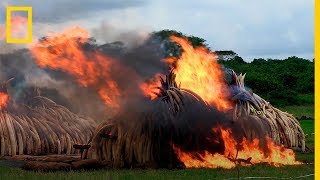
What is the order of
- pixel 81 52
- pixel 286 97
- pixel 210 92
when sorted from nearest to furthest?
pixel 210 92 < pixel 81 52 < pixel 286 97

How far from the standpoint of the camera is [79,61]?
24891mm

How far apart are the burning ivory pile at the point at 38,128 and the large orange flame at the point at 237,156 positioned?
242 inches

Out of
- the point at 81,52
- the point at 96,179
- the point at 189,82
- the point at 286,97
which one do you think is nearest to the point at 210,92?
the point at 189,82

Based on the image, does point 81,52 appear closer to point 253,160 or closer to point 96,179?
point 253,160

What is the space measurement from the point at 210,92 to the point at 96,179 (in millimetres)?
7088

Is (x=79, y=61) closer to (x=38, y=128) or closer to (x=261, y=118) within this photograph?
(x=38, y=128)

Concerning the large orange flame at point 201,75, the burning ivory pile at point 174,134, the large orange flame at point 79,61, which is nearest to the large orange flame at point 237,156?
the burning ivory pile at point 174,134

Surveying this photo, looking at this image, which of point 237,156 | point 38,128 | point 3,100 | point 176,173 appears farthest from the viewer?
point 38,128

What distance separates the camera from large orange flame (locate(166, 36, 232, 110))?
22.7 meters

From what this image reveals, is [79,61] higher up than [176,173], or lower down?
higher up

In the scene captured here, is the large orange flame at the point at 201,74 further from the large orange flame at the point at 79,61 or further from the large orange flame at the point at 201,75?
the large orange flame at the point at 79,61

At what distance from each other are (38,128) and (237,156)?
7.86m

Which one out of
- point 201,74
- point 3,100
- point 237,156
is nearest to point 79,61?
point 3,100

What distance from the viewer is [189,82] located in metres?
23.2
